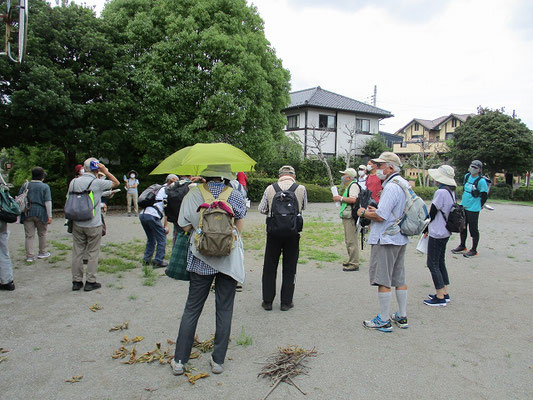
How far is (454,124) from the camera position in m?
47.8

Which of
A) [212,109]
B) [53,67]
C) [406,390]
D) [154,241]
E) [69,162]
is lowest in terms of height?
[406,390]

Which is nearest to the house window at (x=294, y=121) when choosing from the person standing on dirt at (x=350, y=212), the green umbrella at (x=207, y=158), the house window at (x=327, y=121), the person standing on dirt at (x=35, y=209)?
the house window at (x=327, y=121)

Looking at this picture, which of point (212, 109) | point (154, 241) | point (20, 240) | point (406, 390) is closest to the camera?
point (406, 390)

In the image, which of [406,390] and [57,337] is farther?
[57,337]

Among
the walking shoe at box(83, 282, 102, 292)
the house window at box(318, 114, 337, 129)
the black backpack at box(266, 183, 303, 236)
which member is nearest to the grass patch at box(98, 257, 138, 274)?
the walking shoe at box(83, 282, 102, 292)

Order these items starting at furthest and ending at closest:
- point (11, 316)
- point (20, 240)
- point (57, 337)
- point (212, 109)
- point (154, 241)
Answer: point (212, 109)
point (20, 240)
point (154, 241)
point (11, 316)
point (57, 337)

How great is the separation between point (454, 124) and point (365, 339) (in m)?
50.8

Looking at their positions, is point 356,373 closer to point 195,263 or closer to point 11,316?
point 195,263

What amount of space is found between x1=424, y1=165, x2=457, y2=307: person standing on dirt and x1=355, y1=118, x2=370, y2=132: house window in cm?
2970

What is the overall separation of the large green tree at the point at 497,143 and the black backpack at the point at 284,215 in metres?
30.7

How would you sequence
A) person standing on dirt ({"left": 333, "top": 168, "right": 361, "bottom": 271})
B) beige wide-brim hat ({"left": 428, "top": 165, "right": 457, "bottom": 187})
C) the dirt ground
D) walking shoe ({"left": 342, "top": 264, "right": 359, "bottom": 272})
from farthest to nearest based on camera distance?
walking shoe ({"left": 342, "top": 264, "right": 359, "bottom": 272}) → person standing on dirt ({"left": 333, "top": 168, "right": 361, "bottom": 271}) → beige wide-brim hat ({"left": 428, "top": 165, "right": 457, "bottom": 187}) → the dirt ground

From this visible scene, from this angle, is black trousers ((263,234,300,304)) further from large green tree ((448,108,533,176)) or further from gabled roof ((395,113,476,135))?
gabled roof ((395,113,476,135))

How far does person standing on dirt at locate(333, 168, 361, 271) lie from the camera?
6316 mm

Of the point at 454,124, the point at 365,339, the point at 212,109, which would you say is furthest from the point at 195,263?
the point at 454,124
